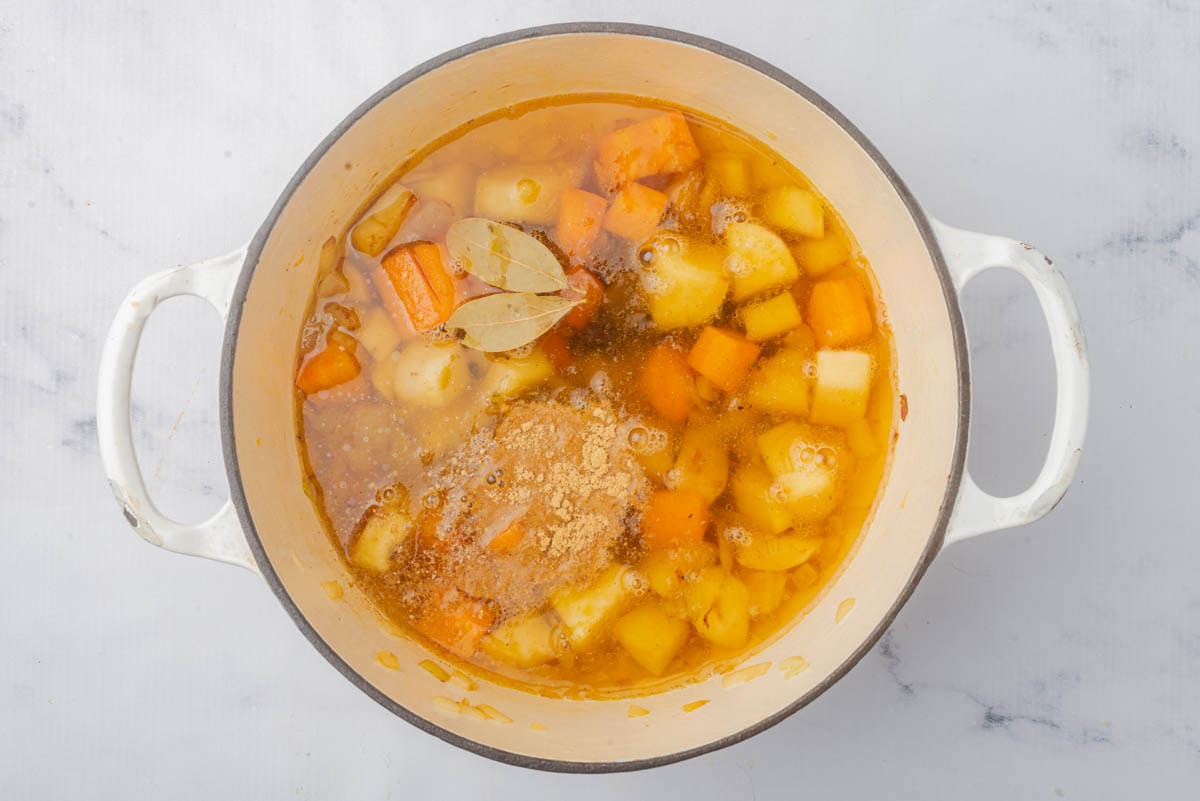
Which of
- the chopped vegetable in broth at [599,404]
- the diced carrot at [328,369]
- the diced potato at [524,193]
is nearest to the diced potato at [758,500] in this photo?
the chopped vegetable in broth at [599,404]

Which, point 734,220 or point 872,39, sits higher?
point 872,39

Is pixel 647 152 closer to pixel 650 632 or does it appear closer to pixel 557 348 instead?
pixel 557 348

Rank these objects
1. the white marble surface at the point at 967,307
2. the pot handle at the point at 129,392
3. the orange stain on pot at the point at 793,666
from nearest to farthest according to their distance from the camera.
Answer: the pot handle at the point at 129,392, the orange stain on pot at the point at 793,666, the white marble surface at the point at 967,307

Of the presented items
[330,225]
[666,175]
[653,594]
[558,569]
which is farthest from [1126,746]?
[330,225]

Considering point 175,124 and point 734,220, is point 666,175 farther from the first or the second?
point 175,124

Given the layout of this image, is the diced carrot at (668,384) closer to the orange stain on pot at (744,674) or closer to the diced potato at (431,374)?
the diced potato at (431,374)

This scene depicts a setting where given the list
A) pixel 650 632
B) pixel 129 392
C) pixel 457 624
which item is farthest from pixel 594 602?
pixel 129 392
